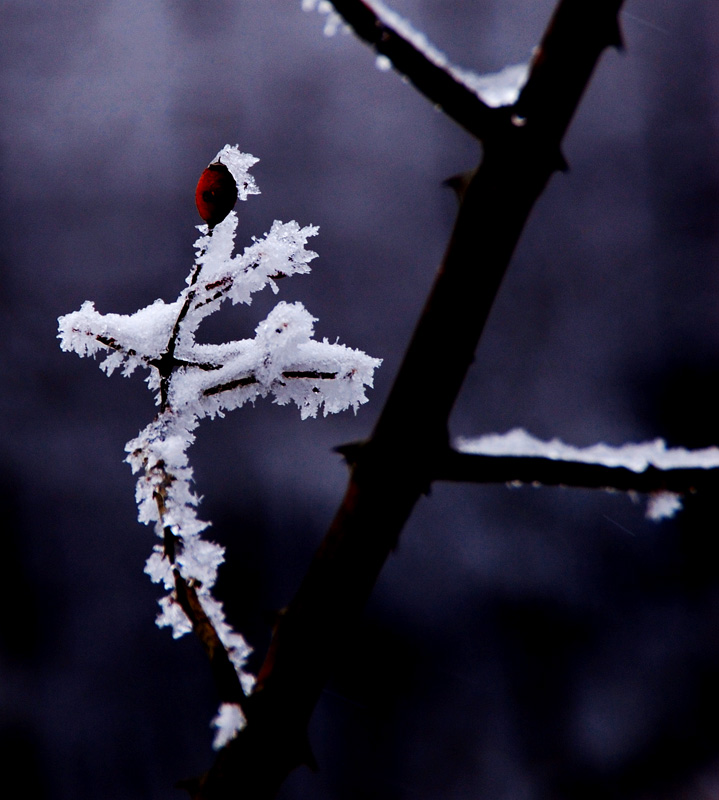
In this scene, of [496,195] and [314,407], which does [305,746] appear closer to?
[314,407]

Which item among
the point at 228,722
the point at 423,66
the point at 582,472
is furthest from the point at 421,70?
the point at 228,722

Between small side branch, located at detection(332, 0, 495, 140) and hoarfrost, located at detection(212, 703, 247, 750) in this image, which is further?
hoarfrost, located at detection(212, 703, 247, 750)

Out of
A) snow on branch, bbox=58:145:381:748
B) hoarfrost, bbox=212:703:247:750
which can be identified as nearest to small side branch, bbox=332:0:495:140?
snow on branch, bbox=58:145:381:748

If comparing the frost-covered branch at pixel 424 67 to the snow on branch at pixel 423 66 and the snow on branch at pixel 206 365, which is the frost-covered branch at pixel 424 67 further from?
the snow on branch at pixel 206 365

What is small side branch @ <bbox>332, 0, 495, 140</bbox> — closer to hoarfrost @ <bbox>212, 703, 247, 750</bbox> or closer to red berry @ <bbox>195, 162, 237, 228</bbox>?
red berry @ <bbox>195, 162, 237, 228</bbox>

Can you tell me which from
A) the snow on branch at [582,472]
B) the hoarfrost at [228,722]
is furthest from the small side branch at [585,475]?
the hoarfrost at [228,722]

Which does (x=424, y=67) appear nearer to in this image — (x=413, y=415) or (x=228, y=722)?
(x=413, y=415)
